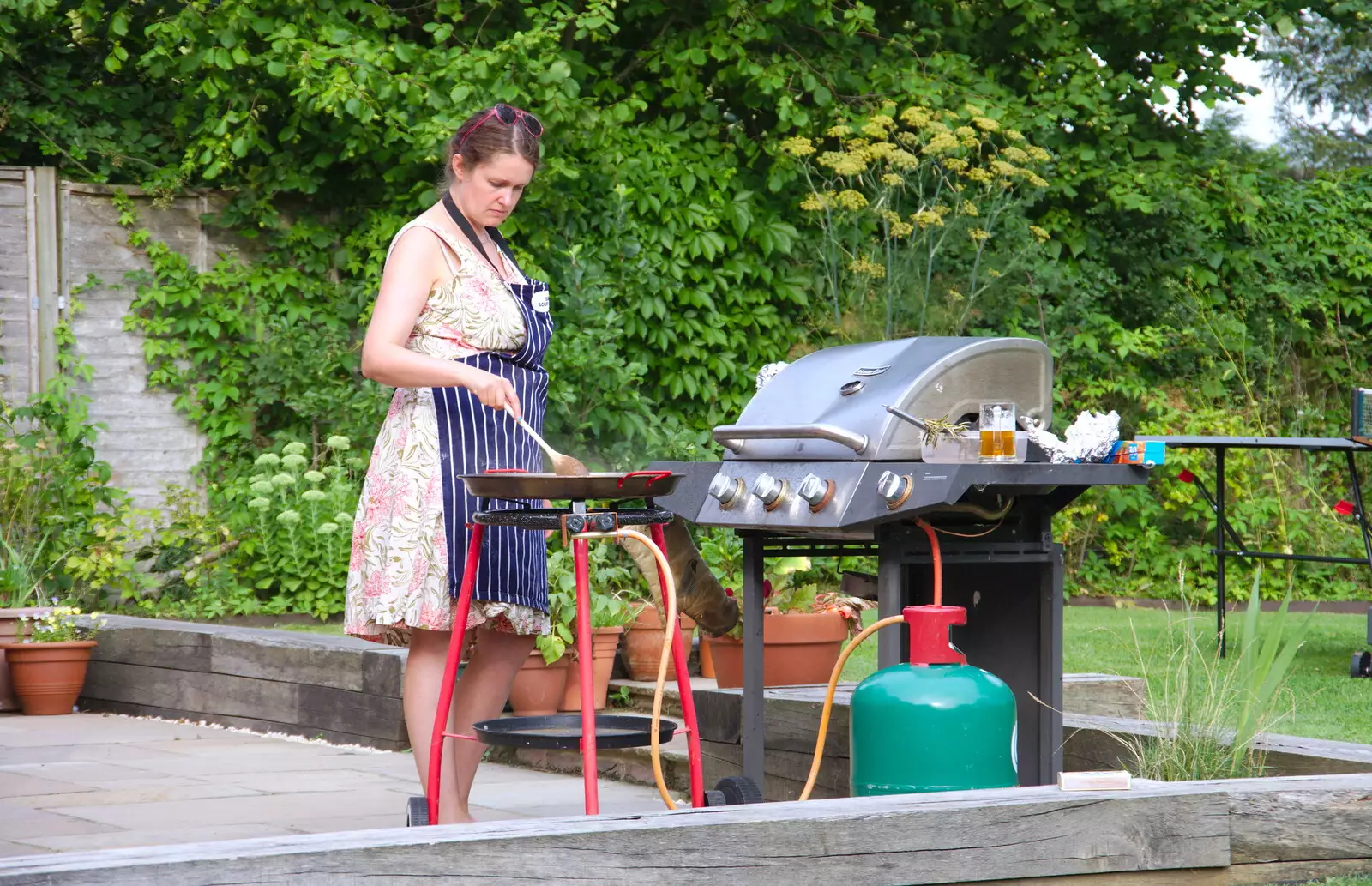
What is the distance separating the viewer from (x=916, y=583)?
3250mm

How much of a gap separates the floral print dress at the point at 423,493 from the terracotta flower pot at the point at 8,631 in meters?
3.06

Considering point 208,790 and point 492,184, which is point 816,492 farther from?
point 208,790

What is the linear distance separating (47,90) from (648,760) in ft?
16.0

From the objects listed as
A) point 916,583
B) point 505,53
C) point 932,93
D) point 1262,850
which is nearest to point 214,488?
point 505,53

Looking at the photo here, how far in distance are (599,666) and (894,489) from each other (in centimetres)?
202

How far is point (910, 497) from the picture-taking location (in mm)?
2623

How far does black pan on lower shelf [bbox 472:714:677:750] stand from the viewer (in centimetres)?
260

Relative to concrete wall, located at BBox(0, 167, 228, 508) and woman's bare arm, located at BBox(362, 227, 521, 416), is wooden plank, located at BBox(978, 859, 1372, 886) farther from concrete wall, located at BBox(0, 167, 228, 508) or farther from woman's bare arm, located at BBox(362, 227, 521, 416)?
concrete wall, located at BBox(0, 167, 228, 508)

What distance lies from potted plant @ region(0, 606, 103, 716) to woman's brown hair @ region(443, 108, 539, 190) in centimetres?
332

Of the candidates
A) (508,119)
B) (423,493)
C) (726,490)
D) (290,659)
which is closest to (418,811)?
(423,493)

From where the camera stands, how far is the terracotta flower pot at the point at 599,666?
443cm

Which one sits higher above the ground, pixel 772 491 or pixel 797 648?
pixel 772 491

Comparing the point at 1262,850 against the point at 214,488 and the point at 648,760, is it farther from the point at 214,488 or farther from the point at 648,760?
the point at 214,488

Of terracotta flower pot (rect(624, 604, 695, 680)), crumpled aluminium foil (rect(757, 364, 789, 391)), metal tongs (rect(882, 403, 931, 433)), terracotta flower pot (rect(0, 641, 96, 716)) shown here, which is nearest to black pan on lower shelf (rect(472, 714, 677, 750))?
metal tongs (rect(882, 403, 931, 433))
